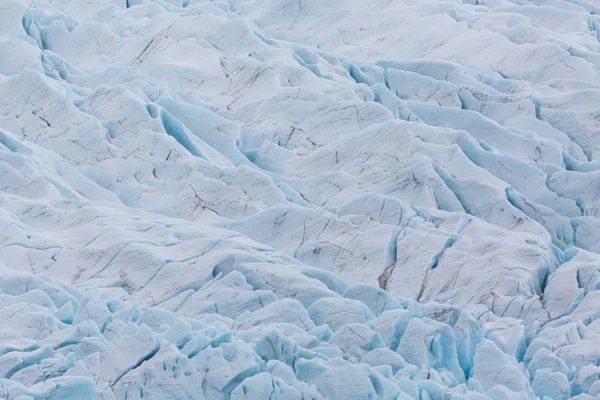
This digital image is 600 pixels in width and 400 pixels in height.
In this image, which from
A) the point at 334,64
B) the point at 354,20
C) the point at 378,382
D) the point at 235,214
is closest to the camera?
the point at 378,382

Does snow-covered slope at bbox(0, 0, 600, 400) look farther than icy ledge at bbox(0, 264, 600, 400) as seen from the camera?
Yes

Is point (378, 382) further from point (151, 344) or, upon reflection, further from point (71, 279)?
point (71, 279)

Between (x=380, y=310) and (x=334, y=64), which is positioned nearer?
(x=380, y=310)

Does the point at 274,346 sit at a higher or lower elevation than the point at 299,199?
higher

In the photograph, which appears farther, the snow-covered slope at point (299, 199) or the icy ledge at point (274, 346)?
the snow-covered slope at point (299, 199)

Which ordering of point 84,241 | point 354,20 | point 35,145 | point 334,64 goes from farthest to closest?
1. point 354,20
2. point 334,64
3. point 35,145
4. point 84,241

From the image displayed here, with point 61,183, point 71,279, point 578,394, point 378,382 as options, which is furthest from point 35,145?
point 578,394

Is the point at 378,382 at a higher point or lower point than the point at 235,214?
higher

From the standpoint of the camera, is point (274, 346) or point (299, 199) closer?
point (274, 346)
